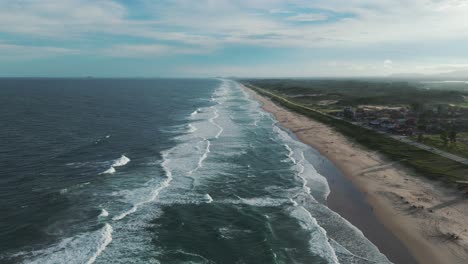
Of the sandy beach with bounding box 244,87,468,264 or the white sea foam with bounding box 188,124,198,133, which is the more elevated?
the white sea foam with bounding box 188,124,198,133

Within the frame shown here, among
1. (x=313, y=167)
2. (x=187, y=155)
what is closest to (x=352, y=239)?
(x=313, y=167)

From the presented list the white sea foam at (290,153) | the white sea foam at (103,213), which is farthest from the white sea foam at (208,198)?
the white sea foam at (290,153)

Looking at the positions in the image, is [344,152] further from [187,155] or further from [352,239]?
[352,239]

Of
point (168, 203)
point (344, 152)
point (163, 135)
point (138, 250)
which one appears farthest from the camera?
point (163, 135)

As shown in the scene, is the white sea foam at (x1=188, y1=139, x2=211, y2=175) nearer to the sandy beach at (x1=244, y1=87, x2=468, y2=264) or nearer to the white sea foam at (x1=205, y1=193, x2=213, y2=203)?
the white sea foam at (x1=205, y1=193, x2=213, y2=203)

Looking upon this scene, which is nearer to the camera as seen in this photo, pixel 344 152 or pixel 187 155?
pixel 187 155

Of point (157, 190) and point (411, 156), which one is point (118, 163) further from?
point (411, 156)

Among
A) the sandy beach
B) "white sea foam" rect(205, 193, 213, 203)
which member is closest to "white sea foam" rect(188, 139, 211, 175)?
"white sea foam" rect(205, 193, 213, 203)
